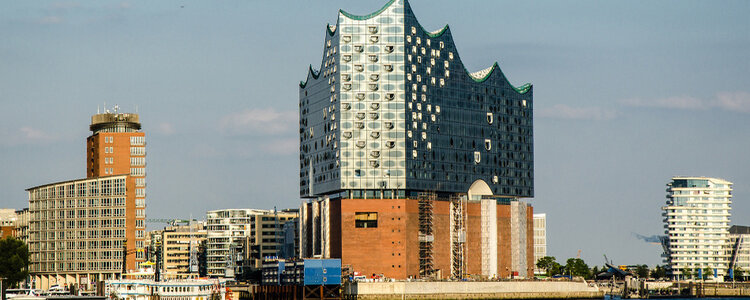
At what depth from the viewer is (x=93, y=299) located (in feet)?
581

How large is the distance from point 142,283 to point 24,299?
25.0 m

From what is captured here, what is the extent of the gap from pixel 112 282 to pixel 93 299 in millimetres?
12185

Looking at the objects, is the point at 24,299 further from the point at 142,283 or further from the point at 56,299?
the point at 142,283

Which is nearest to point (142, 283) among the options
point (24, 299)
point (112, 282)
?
point (112, 282)

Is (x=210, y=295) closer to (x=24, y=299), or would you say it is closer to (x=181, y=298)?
(x=181, y=298)

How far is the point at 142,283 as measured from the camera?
184 m

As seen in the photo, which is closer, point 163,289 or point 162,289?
point 162,289

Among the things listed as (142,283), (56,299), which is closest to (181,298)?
(142,283)

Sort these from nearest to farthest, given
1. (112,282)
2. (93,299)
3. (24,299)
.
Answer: (24,299), (93,299), (112,282)

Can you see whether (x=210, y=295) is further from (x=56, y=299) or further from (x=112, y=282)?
(x=56, y=299)

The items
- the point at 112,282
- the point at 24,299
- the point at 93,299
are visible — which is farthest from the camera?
the point at 112,282

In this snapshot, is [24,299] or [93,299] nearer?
[24,299]

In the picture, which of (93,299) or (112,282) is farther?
(112,282)

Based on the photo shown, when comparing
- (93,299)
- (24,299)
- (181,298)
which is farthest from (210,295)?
(24,299)
